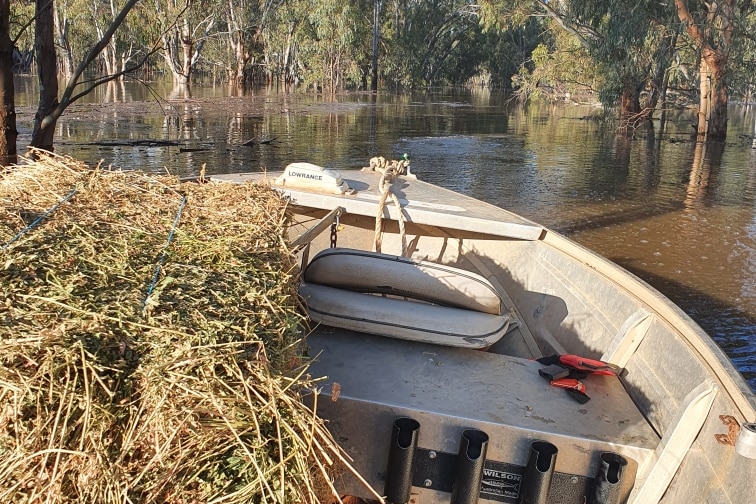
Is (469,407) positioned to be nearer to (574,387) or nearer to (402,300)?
(574,387)

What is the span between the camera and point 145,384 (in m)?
1.80

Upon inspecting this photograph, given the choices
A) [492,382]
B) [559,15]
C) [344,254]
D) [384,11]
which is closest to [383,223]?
[344,254]

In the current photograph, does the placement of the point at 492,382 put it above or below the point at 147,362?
below

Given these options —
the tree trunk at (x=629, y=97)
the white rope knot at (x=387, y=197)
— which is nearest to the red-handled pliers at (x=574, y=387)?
the white rope knot at (x=387, y=197)

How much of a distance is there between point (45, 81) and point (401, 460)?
6673 mm

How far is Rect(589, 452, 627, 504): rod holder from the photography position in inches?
103

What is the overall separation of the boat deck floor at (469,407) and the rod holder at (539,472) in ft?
0.29

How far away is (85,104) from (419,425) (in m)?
27.1

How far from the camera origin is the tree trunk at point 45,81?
7.08 metres

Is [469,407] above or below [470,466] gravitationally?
above

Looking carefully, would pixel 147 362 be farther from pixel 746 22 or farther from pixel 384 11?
pixel 384 11

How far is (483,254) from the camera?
5.34 metres

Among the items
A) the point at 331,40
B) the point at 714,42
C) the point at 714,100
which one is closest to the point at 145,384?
the point at 714,100

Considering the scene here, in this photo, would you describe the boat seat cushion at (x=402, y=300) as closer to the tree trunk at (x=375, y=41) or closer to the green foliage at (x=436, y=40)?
the green foliage at (x=436, y=40)
